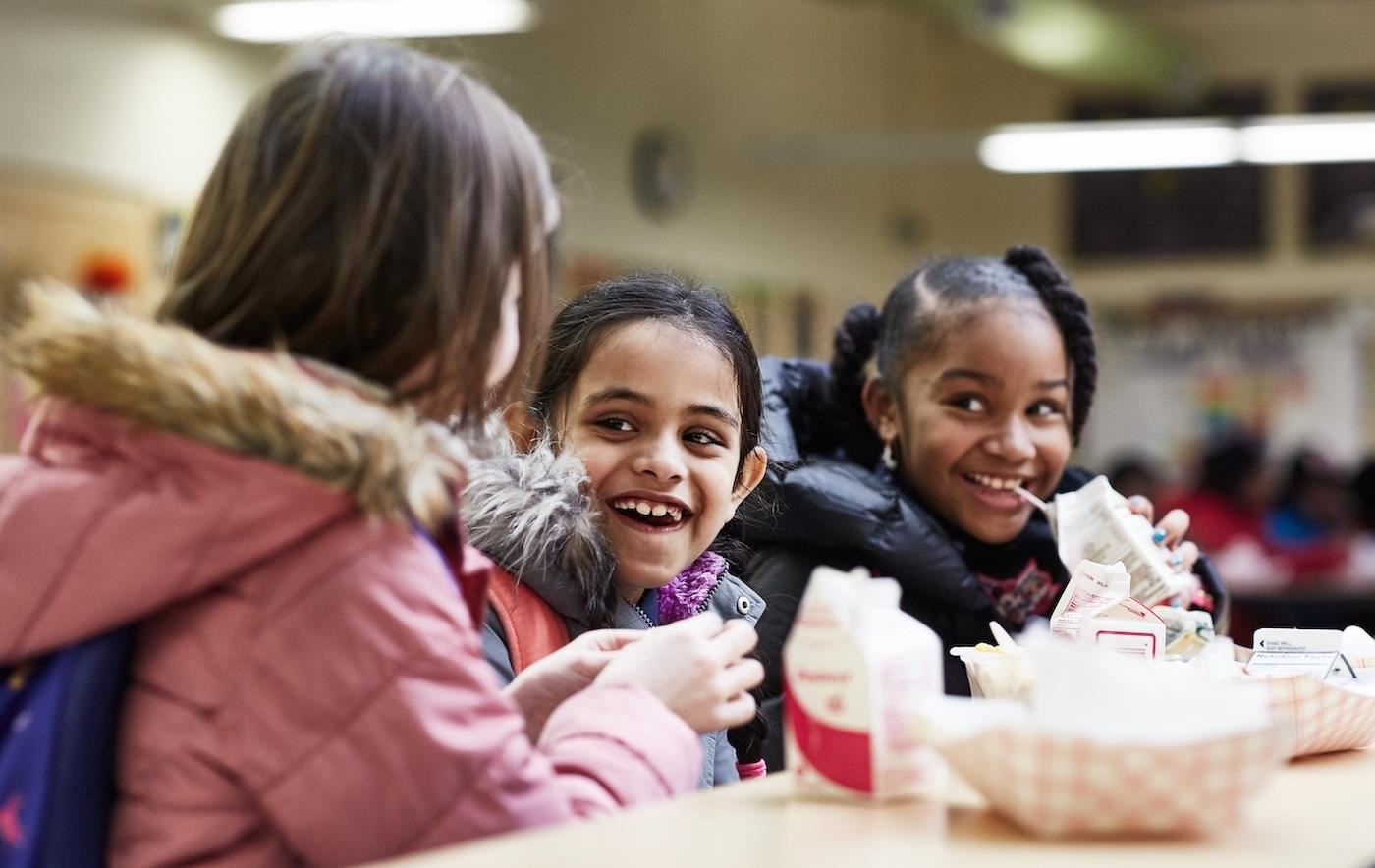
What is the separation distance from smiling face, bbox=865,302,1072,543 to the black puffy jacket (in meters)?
0.05

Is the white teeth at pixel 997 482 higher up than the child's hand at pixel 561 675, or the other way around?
the white teeth at pixel 997 482

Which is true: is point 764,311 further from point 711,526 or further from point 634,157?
point 711,526

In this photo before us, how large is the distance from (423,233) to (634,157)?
6477 mm

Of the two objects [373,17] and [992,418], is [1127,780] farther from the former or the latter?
[373,17]

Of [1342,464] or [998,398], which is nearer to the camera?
[998,398]

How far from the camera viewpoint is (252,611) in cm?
105

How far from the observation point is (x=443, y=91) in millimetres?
1193

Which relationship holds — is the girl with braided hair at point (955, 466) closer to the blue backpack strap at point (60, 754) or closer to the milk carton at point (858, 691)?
the milk carton at point (858, 691)

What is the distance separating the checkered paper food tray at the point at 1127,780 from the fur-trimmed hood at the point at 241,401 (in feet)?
1.38

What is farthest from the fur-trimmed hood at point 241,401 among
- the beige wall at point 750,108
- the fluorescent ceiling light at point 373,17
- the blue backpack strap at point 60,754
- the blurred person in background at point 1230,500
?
the blurred person in background at point 1230,500

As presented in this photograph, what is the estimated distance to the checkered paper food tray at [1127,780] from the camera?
40.0 inches

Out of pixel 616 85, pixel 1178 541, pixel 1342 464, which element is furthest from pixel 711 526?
pixel 1342 464

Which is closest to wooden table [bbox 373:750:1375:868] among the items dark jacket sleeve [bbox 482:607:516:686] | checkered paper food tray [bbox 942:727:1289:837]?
checkered paper food tray [bbox 942:727:1289:837]

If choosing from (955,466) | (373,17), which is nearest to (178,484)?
(955,466)
